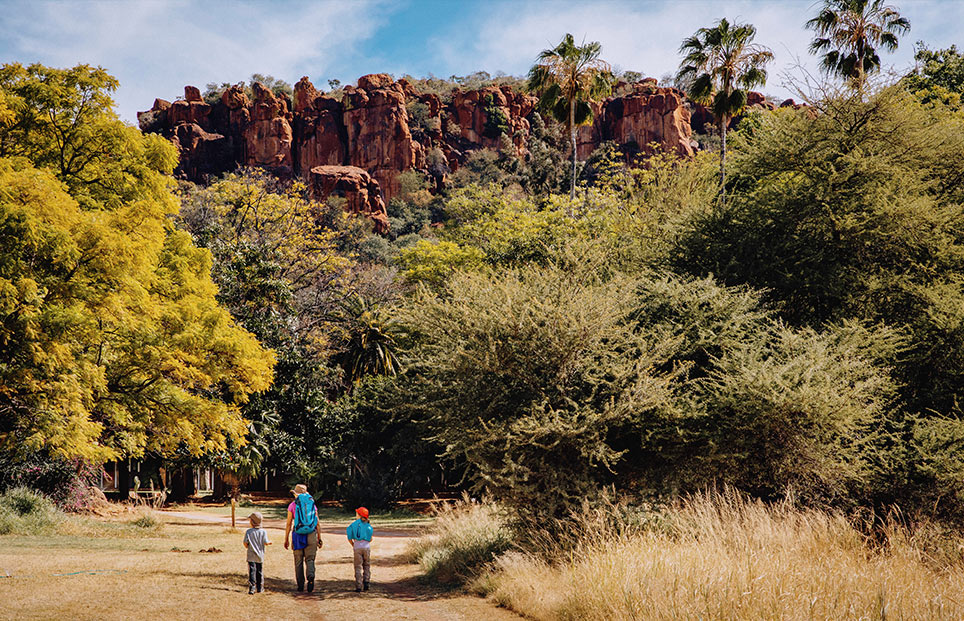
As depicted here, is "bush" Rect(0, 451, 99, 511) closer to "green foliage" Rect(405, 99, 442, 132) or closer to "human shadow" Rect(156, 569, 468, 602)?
"human shadow" Rect(156, 569, 468, 602)

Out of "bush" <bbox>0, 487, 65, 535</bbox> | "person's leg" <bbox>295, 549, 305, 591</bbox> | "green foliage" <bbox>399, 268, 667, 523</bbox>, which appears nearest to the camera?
"person's leg" <bbox>295, 549, 305, 591</bbox>

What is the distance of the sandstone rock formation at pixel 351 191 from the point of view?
88500mm

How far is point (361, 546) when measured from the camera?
41.5ft

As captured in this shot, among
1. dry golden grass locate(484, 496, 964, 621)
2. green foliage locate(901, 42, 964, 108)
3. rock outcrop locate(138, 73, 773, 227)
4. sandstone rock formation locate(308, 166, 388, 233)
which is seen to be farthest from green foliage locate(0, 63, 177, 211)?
rock outcrop locate(138, 73, 773, 227)

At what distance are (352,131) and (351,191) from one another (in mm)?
19466

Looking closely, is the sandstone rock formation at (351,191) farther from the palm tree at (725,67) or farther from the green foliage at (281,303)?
the palm tree at (725,67)

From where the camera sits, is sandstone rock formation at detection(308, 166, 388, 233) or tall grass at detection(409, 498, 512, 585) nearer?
tall grass at detection(409, 498, 512, 585)

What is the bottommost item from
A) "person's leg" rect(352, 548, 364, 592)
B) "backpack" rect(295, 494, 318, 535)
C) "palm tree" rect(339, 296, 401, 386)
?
"person's leg" rect(352, 548, 364, 592)

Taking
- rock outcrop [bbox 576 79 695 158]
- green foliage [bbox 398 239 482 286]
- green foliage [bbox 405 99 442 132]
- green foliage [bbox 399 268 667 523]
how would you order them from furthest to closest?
rock outcrop [bbox 576 79 695 158] → green foliage [bbox 405 99 442 132] → green foliage [bbox 398 239 482 286] → green foliage [bbox 399 268 667 523]

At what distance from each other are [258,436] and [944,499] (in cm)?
2498

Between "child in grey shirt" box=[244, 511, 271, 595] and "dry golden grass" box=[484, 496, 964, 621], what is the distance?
4062 millimetres

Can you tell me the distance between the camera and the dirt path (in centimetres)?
1052

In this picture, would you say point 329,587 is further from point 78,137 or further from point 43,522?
point 78,137

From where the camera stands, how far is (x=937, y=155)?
19750 millimetres
